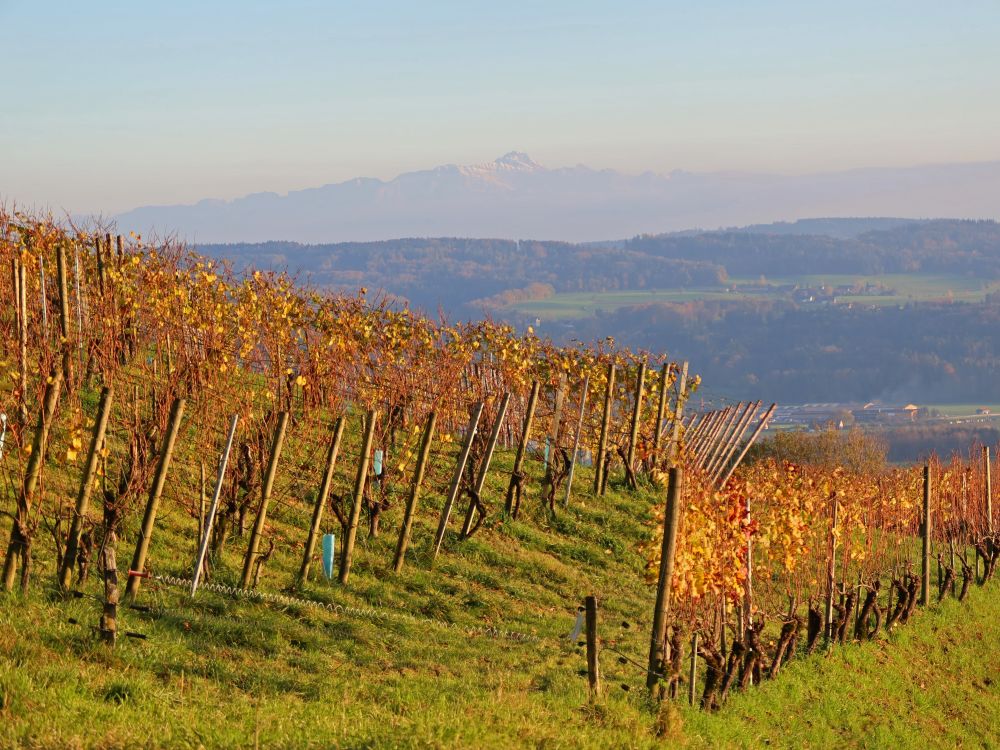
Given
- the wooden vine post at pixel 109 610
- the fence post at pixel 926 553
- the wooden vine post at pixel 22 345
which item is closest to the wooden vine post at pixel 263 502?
the wooden vine post at pixel 22 345

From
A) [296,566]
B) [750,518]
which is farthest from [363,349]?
[750,518]

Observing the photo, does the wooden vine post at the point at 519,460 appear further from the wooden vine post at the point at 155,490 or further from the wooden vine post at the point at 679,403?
the wooden vine post at the point at 155,490

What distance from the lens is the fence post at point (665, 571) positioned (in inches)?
386

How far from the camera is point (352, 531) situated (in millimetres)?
11797

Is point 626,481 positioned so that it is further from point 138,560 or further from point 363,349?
point 138,560

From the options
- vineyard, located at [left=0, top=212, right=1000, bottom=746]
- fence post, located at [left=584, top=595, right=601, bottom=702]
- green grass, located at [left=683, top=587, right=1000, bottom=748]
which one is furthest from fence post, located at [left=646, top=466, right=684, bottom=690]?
fence post, located at [left=584, top=595, right=601, bottom=702]

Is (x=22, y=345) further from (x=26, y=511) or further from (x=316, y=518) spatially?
(x=316, y=518)

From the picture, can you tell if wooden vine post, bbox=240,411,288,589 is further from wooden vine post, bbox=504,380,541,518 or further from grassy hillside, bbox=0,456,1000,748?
wooden vine post, bbox=504,380,541,518

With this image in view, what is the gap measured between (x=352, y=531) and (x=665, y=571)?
3.57 metres

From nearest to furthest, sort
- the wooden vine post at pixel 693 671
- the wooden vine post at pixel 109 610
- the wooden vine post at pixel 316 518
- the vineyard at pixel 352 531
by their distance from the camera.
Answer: the wooden vine post at pixel 109 610 → the vineyard at pixel 352 531 → the wooden vine post at pixel 693 671 → the wooden vine post at pixel 316 518

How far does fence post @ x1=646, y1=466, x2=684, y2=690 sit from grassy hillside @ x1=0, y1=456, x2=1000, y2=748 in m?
0.41

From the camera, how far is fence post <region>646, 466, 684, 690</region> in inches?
386

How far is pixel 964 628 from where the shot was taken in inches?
696

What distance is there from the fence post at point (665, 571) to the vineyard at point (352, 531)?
22 mm
